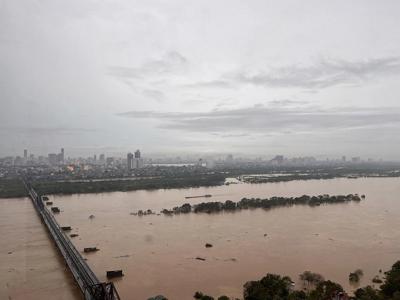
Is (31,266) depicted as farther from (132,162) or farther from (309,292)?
(132,162)

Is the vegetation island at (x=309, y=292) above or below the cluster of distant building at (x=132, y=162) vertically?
below

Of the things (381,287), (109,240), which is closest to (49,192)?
(109,240)

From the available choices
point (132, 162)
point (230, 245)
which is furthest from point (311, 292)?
point (132, 162)

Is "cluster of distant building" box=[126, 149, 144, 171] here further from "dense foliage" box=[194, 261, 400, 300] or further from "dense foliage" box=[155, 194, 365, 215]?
"dense foliage" box=[194, 261, 400, 300]

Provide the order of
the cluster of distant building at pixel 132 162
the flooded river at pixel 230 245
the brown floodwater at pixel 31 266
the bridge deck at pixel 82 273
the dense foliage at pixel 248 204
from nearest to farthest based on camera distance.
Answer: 1. the bridge deck at pixel 82 273
2. the brown floodwater at pixel 31 266
3. the flooded river at pixel 230 245
4. the dense foliage at pixel 248 204
5. the cluster of distant building at pixel 132 162

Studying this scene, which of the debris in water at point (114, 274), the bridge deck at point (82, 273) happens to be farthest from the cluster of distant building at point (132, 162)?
the debris in water at point (114, 274)

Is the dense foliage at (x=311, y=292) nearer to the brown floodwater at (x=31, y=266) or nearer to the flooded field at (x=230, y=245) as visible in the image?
the flooded field at (x=230, y=245)

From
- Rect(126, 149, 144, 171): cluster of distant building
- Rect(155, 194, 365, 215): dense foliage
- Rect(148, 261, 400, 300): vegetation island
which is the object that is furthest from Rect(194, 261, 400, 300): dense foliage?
Rect(126, 149, 144, 171): cluster of distant building
